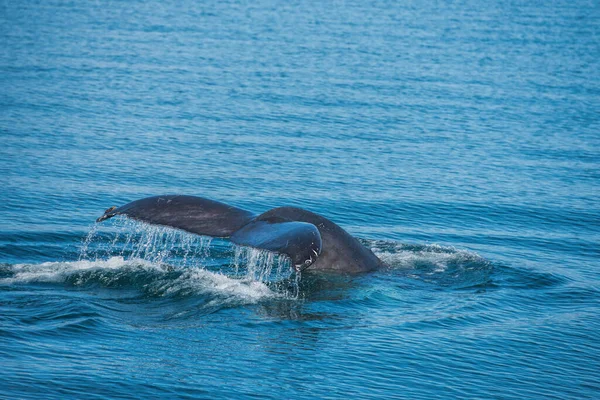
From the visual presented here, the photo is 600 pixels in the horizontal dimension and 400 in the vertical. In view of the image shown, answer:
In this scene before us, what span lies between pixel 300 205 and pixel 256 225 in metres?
7.54

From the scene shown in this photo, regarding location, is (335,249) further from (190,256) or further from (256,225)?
(190,256)

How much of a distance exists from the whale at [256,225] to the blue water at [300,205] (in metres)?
0.57

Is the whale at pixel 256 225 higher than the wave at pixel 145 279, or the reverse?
the whale at pixel 256 225

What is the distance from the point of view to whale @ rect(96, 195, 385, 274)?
28.4 ft

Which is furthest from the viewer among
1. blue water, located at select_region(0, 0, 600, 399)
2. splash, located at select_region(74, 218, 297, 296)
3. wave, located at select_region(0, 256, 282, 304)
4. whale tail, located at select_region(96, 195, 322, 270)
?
splash, located at select_region(74, 218, 297, 296)

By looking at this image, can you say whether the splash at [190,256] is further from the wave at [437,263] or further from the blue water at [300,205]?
the wave at [437,263]

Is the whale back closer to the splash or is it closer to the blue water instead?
the blue water

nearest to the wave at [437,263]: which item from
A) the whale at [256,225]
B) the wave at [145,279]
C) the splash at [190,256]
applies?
the whale at [256,225]

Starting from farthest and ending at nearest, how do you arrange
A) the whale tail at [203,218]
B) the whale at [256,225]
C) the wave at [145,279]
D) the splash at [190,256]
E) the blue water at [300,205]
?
the splash at [190,256] < the wave at [145,279] < the whale tail at [203,218] < the blue water at [300,205] < the whale at [256,225]

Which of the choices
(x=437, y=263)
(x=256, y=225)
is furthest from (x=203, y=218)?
(x=437, y=263)

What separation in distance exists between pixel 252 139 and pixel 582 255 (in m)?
10.1

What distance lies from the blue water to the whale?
1.89 ft

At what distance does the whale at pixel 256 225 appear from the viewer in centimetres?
866

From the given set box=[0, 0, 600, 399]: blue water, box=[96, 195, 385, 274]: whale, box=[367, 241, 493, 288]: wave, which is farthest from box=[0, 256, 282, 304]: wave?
box=[367, 241, 493, 288]: wave
